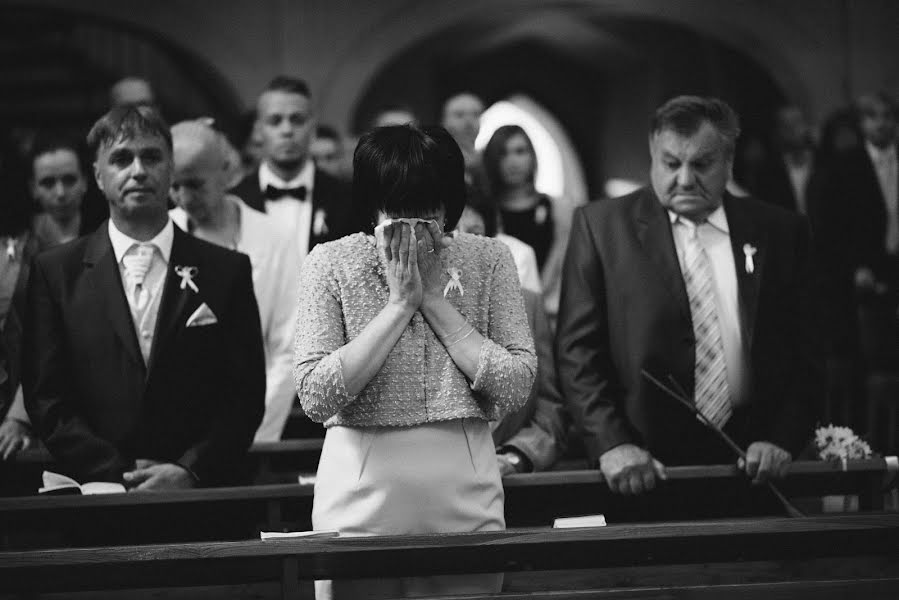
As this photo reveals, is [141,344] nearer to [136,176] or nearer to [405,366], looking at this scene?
[136,176]

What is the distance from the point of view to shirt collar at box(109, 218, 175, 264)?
149 inches

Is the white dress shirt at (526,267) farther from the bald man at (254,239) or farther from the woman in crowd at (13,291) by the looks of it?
the woman in crowd at (13,291)

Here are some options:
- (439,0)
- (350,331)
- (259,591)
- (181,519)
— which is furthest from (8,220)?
(439,0)

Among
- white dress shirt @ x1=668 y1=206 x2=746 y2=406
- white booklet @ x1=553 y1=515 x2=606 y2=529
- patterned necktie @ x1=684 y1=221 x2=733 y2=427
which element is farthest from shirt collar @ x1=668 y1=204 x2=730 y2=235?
white booklet @ x1=553 y1=515 x2=606 y2=529

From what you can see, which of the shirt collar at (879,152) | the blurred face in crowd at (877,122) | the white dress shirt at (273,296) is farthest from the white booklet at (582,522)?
the blurred face in crowd at (877,122)

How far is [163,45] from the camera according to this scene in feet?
32.1

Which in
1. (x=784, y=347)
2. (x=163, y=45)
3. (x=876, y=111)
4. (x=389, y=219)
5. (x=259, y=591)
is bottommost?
(x=259, y=591)

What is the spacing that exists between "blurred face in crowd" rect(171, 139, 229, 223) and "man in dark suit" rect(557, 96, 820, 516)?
1503 millimetres

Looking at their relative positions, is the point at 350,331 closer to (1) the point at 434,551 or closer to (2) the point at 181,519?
(1) the point at 434,551

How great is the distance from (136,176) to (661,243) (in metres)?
1.54

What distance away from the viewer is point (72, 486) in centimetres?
Result: 365

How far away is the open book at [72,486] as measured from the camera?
3.57 m

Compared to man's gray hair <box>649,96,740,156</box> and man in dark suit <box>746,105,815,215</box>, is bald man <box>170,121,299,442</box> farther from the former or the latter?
man in dark suit <box>746,105,815,215</box>

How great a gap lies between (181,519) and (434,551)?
3.46 ft
